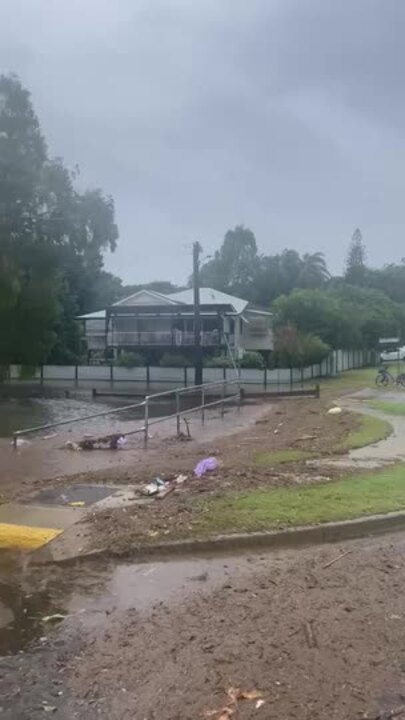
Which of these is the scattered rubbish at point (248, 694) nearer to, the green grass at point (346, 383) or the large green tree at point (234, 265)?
the green grass at point (346, 383)

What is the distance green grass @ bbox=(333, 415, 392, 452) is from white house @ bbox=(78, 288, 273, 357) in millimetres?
35154

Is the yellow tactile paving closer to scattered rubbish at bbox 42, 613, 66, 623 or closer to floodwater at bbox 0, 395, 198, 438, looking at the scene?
scattered rubbish at bbox 42, 613, 66, 623

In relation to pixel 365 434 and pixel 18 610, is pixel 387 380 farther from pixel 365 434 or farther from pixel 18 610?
pixel 18 610

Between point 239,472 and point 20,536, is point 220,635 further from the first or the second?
point 239,472

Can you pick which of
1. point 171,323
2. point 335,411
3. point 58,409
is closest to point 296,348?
point 171,323

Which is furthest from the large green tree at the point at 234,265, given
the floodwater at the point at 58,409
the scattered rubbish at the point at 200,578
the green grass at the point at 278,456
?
the scattered rubbish at the point at 200,578

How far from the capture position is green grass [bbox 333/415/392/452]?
13.8 meters

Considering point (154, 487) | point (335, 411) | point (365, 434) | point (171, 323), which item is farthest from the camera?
point (171, 323)

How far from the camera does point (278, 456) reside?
1279cm

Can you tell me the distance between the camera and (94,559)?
6.69m

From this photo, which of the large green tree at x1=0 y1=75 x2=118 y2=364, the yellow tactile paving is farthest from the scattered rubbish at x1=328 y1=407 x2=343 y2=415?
the large green tree at x1=0 y1=75 x2=118 y2=364

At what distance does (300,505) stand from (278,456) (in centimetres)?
453

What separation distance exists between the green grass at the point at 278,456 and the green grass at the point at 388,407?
8879mm

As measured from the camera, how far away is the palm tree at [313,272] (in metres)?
98.9
